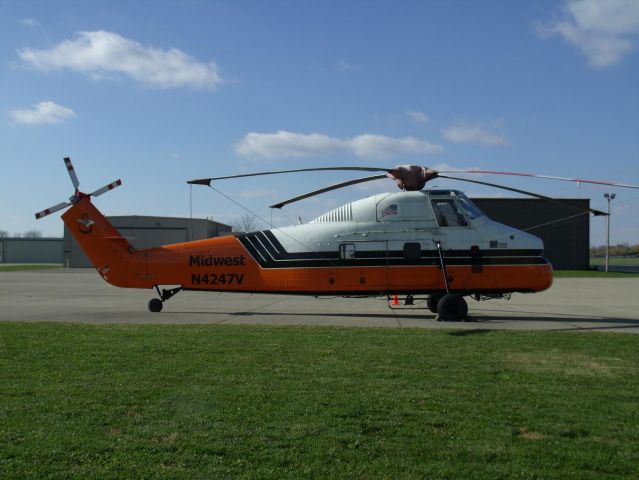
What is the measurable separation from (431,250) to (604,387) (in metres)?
9.36

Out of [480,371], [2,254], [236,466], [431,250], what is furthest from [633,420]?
A: [2,254]

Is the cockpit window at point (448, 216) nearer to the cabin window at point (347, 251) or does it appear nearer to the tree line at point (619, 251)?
the cabin window at point (347, 251)

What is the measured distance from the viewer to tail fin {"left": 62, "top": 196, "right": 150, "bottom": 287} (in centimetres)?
1789

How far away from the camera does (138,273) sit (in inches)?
702

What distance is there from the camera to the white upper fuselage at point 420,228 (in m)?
16.4

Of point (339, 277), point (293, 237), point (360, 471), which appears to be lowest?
point (360, 471)

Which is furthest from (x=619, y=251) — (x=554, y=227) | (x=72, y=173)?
(x=72, y=173)

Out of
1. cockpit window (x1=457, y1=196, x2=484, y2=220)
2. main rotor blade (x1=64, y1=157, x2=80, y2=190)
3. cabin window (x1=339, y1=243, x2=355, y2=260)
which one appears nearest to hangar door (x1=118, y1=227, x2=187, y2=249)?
main rotor blade (x1=64, y1=157, x2=80, y2=190)

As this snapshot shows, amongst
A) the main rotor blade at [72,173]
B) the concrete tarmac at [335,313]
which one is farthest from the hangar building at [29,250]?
the main rotor blade at [72,173]

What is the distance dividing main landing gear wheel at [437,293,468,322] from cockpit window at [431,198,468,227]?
7.19ft

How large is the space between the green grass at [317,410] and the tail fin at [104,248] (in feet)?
24.9

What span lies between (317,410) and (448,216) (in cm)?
1140

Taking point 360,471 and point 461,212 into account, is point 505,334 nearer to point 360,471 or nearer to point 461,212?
point 461,212

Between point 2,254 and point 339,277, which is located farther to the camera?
point 2,254
